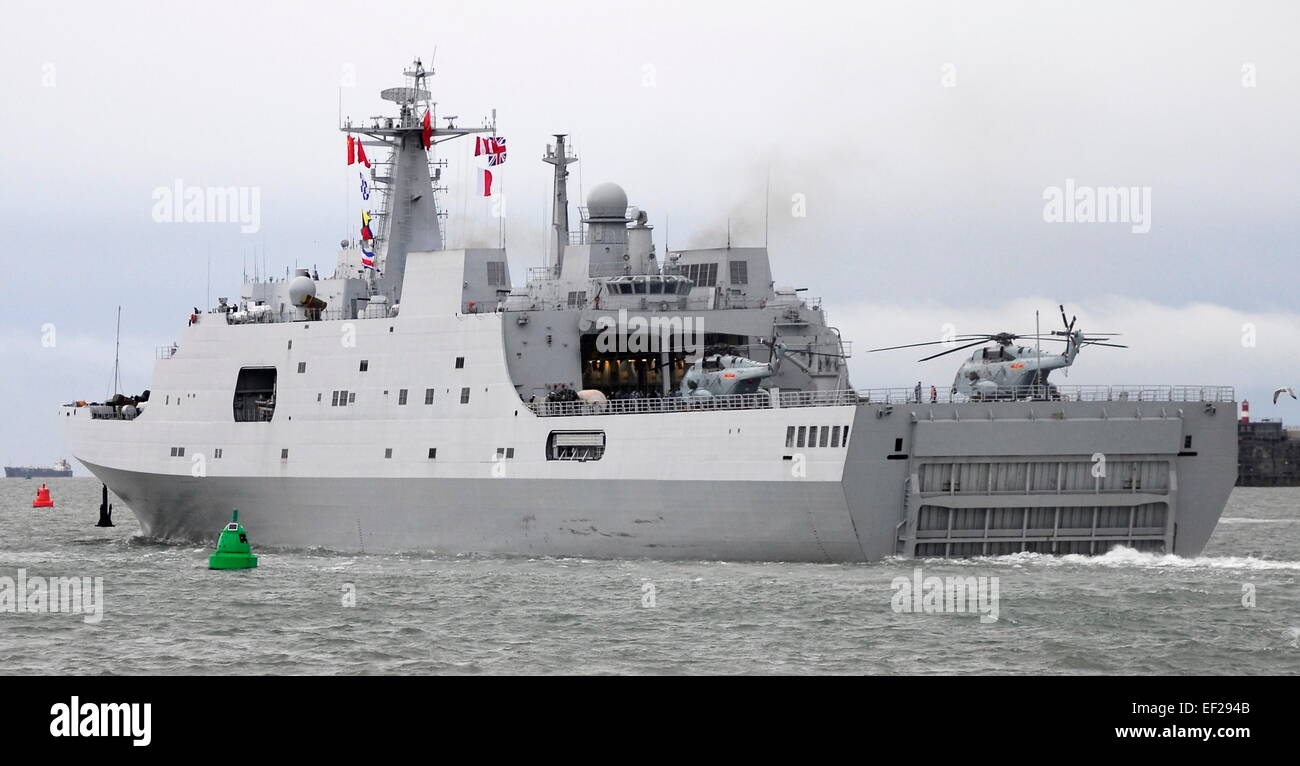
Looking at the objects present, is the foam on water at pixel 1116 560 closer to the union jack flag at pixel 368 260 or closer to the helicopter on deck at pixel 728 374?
the helicopter on deck at pixel 728 374

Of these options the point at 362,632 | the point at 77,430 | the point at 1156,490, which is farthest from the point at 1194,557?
the point at 77,430

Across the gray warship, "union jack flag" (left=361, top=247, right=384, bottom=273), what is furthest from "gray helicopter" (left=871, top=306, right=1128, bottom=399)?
"union jack flag" (left=361, top=247, right=384, bottom=273)

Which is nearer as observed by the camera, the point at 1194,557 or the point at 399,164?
the point at 1194,557

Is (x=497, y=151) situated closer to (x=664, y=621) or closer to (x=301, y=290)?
(x=301, y=290)

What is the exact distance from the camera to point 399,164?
130 feet

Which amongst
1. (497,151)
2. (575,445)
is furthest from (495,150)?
(575,445)

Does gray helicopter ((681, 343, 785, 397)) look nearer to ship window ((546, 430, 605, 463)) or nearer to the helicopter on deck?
the helicopter on deck

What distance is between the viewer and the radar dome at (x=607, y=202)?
118ft

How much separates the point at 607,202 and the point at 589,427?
23.9ft

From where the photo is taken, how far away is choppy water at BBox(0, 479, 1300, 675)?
1955 centimetres

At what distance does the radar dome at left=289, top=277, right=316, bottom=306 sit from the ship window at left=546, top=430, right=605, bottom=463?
941 centimetres

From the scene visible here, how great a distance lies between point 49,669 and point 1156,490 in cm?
1825

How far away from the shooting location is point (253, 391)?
37312mm
